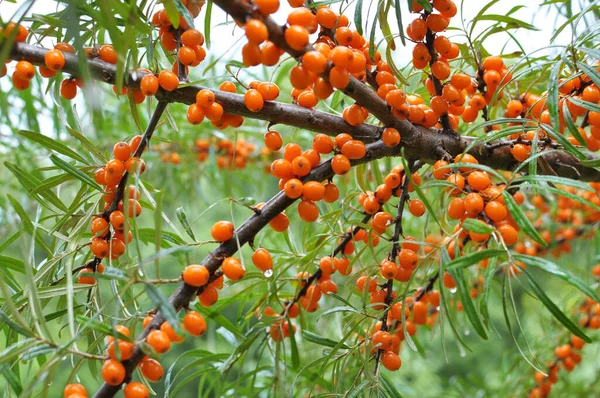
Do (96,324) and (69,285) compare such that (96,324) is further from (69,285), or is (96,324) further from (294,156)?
(294,156)

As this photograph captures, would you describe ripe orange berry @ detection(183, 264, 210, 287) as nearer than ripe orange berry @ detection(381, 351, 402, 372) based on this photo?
Yes

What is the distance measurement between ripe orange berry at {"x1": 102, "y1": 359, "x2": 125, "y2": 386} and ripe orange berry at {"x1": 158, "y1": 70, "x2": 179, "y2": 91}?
0.24 meters

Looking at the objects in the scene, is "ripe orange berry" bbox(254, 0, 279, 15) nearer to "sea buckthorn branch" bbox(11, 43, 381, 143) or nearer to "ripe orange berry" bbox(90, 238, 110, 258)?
"sea buckthorn branch" bbox(11, 43, 381, 143)

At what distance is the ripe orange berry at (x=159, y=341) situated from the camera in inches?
16.5

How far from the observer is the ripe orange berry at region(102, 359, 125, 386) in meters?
0.41

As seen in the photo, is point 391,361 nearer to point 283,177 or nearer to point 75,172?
point 283,177

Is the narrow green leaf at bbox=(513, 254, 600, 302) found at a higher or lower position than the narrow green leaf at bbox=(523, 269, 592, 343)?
higher

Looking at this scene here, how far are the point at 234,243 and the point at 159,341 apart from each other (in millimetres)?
117

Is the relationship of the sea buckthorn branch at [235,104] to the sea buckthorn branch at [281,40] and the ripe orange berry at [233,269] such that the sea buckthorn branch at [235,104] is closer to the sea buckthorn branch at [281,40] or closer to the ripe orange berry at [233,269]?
the sea buckthorn branch at [281,40]

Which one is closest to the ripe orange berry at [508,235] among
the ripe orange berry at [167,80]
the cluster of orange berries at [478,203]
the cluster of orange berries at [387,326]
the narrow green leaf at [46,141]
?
the cluster of orange berries at [478,203]

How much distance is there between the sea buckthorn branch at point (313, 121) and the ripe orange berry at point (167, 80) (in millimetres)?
11

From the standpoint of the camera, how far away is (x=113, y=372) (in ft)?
1.36

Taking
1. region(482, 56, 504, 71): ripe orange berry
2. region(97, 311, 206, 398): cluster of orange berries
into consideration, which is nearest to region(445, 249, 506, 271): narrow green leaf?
region(97, 311, 206, 398): cluster of orange berries

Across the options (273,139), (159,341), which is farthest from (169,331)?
(273,139)
